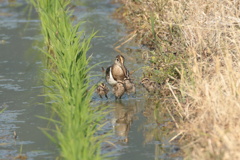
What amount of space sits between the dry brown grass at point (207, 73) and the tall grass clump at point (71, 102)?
990 millimetres

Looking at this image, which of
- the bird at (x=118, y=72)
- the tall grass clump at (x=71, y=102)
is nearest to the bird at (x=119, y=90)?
the bird at (x=118, y=72)

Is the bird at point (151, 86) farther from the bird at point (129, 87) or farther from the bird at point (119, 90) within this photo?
the bird at point (119, 90)

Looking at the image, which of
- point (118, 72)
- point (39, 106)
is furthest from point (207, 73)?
point (39, 106)

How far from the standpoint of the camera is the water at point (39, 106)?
24.1 feet

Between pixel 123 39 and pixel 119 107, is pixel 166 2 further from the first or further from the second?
pixel 119 107

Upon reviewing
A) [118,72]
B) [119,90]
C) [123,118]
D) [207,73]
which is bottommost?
[123,118]

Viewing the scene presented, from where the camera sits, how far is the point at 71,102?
7.36 meters

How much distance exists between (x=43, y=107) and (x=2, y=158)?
2.24 meters

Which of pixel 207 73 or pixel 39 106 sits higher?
pixel 207 73

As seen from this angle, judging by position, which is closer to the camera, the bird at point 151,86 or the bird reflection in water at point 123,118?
the bird reflection in water at point 123,118

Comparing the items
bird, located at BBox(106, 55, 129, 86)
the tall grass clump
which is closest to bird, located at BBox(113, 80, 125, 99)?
bird, located at BBox(106, 55, 129, 86)

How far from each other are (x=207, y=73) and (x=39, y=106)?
2.47 metres

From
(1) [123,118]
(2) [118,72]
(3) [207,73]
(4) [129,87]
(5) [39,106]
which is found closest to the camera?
(3) [207,73]

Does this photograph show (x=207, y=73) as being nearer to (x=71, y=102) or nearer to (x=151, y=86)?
(x=151, y=86)
